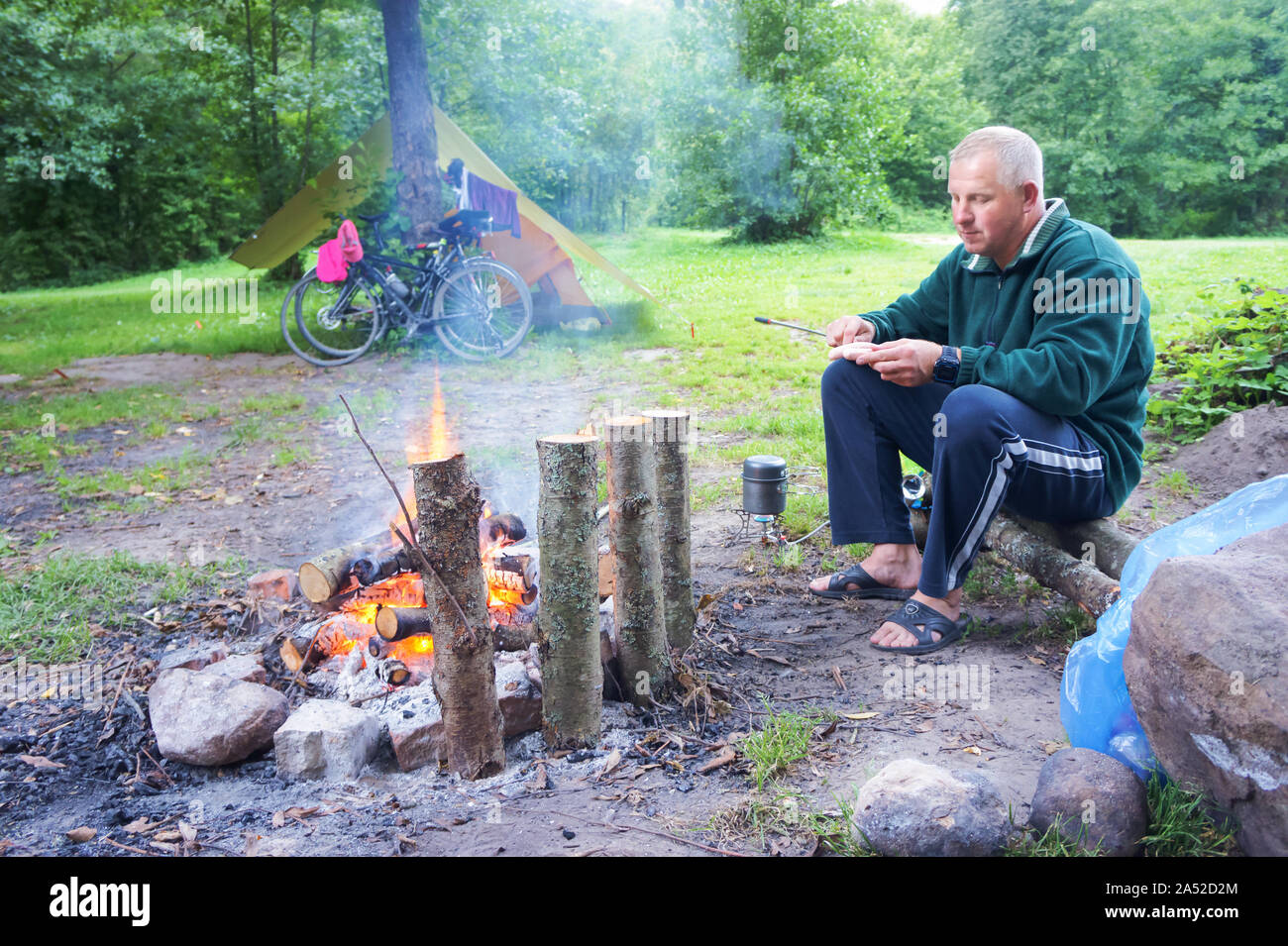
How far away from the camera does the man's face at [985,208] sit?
9.54ft

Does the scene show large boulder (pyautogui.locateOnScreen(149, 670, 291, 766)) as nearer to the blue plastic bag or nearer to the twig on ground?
the twig on ground

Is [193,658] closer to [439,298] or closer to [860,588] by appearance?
[860,588]

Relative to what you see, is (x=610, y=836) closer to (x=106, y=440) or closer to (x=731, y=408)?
(x=731, y=408)

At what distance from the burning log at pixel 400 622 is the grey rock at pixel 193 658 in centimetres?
59

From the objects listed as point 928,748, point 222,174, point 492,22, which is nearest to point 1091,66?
point 492,22

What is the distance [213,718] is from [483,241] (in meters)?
7.74

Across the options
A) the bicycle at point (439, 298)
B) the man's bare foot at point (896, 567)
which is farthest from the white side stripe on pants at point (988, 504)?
the bicycle at point (439, 298)

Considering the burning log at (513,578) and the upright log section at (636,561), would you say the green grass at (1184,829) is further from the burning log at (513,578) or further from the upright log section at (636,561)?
the burning log at (513,578)

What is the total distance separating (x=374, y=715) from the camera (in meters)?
2.58

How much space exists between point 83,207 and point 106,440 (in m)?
18.6

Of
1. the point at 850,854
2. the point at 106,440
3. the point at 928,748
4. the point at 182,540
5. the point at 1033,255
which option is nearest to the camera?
the point at 850,854

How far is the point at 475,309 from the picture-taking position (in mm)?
8469

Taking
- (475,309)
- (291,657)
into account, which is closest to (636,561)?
(291,657)

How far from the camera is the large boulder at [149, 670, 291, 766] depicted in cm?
248
